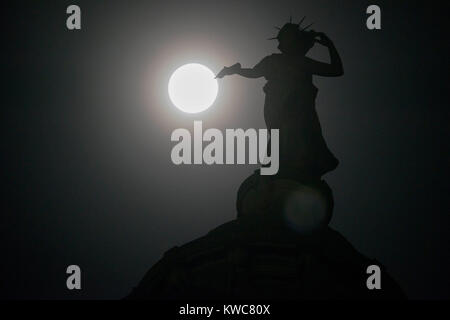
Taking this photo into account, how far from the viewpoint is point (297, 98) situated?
40.5 ft

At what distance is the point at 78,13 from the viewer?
13.1m

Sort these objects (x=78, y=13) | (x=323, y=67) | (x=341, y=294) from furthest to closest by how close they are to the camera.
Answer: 1. (x=78, y=13)
2. (x=323, y=67)
3. (x=341, y=294)

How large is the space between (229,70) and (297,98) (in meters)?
1.27

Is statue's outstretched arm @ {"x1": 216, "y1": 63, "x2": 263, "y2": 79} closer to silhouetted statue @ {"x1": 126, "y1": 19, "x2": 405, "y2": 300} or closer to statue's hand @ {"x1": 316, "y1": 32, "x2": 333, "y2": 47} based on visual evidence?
silhouetted statue @ {"x1": 126, "y1": 19, "x2": 405, "y2": 300}

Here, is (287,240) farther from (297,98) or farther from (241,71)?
(241,71)

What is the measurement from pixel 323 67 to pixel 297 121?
102cm

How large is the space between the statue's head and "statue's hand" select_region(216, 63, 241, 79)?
0.82 m

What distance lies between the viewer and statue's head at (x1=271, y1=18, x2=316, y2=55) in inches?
483

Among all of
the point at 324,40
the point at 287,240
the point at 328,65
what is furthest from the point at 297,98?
the point at 287,240

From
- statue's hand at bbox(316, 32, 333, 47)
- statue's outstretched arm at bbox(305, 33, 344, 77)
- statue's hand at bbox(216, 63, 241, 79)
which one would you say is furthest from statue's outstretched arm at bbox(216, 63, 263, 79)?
statue's hand at bbox(316, 32, 333, 47)
